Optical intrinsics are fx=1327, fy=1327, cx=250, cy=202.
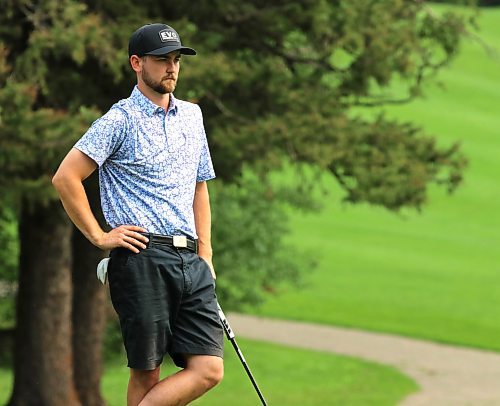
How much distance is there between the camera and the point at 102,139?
204 inches

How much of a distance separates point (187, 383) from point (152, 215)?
686 millimetres

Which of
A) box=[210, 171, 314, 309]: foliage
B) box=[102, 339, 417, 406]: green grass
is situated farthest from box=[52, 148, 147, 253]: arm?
box=[210, 171, 314, 309]: foliage

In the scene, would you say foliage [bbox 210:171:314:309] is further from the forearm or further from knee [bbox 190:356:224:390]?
knee [bbox 190:356:224:390]

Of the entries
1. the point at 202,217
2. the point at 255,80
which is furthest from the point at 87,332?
the point at 202,217

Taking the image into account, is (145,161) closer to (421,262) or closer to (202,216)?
(202,216)

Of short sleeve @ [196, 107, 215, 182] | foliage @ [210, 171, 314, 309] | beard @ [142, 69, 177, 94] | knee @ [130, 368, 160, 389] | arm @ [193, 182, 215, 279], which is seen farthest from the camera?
foliage @ [210, 171, 314, 309]

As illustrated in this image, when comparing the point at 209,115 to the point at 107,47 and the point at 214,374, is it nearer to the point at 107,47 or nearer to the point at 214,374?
the point at 107,47

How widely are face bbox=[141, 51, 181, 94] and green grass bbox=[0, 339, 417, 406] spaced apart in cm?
1160

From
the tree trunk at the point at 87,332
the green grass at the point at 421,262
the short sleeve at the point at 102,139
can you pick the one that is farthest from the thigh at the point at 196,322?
the green grass at the point at 421,262

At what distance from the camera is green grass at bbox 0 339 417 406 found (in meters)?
17.6

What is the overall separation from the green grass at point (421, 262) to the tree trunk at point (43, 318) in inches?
305

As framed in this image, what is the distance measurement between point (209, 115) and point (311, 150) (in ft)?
3.57

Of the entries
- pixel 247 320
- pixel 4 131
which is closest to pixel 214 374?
pixel 4 131

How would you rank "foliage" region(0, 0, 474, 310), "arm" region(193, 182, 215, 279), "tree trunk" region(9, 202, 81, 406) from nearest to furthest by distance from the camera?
"arm" region(193, 182, 215, 279), "foliage" region(0, 0, 474, 310), "tree trunk" region(9, 202, 81, 406)
